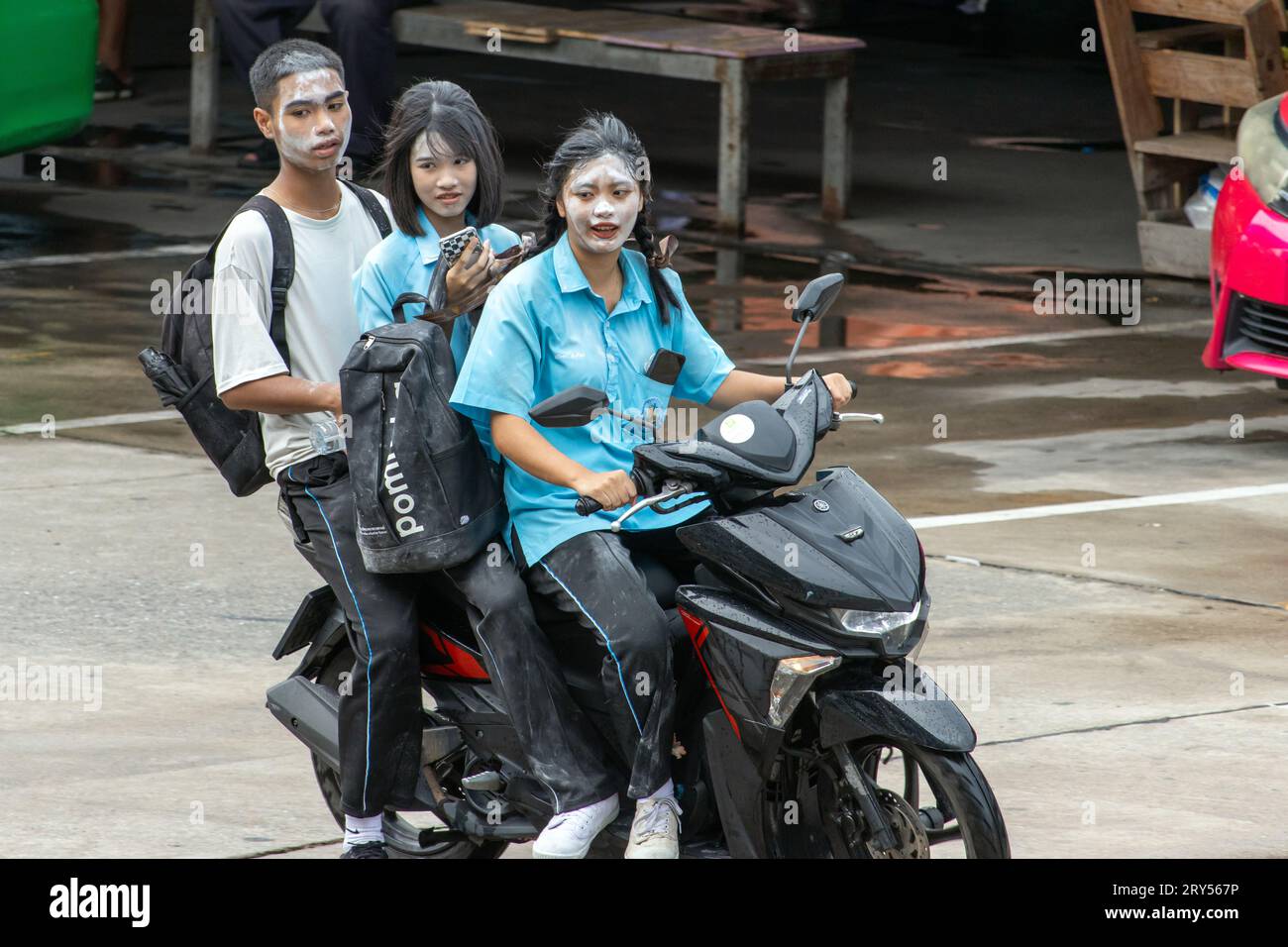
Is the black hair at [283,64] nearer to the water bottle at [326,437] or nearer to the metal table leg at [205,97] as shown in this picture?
the water bottle at [326,437]

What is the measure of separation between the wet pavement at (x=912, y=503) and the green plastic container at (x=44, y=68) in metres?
0.66

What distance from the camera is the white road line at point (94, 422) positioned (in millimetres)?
9555

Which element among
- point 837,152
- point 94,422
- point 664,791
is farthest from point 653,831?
point 837,152

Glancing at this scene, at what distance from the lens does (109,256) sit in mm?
13211

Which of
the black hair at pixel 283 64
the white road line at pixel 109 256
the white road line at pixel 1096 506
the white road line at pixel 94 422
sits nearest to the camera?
the black hair at pixel 283 64

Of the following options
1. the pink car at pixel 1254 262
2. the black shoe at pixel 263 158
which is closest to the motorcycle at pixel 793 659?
the pink car at pixel 1254 262

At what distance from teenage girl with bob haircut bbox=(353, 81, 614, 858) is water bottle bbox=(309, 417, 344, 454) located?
0.25 meters

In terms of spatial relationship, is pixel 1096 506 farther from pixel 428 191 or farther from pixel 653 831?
pixel 653 831

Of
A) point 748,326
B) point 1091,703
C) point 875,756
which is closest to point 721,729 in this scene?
point 875,756

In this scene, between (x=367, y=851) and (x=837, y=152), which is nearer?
(x=367, y=851)

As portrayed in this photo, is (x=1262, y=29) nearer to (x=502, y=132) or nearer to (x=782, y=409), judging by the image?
(x=502, y=132)

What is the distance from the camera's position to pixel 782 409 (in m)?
4.65

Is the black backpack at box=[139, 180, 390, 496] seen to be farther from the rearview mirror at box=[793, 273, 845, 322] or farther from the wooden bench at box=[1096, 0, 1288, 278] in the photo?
the wooden bench at box=[1096, 0, 1288, 278]

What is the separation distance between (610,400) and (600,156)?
50cm
